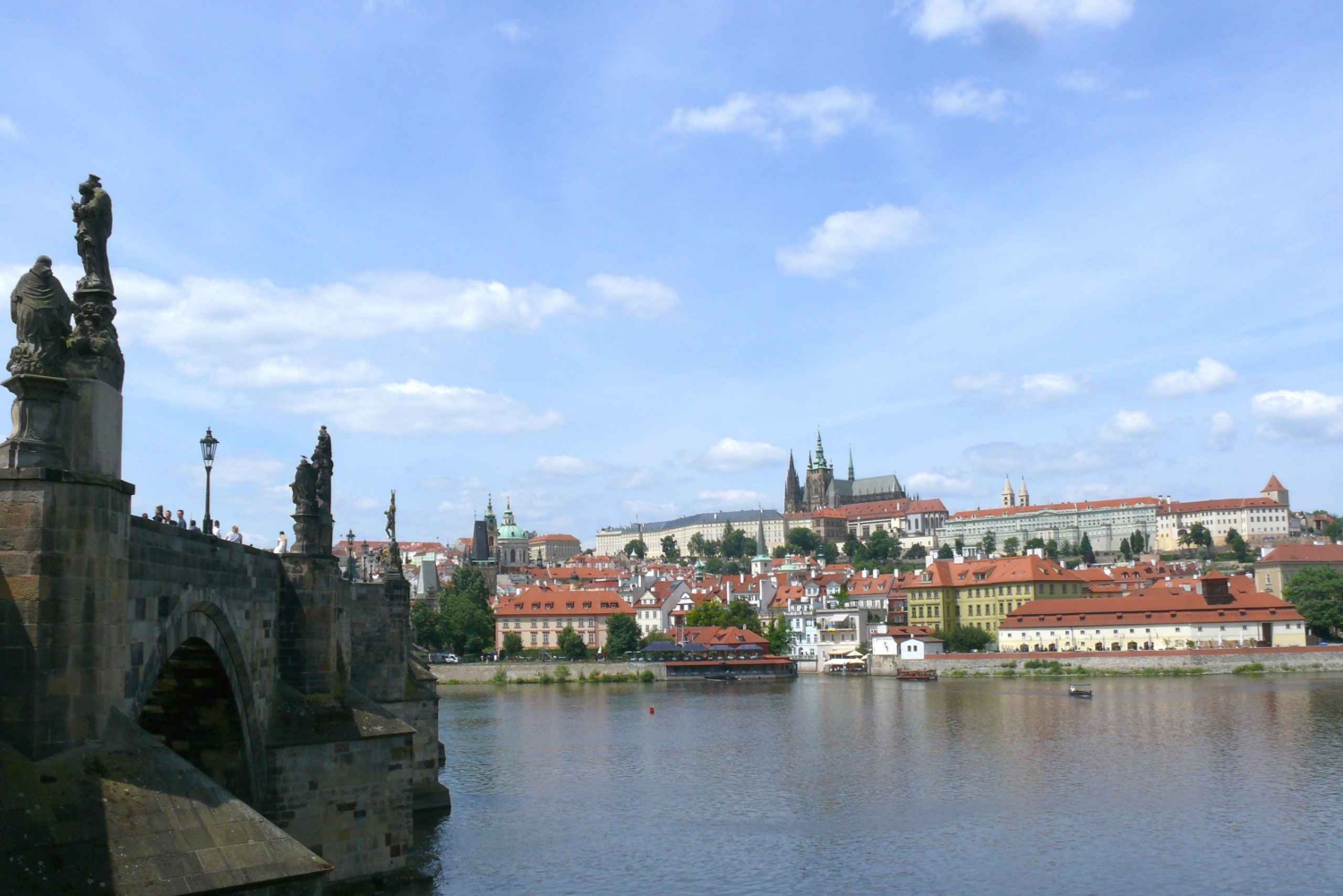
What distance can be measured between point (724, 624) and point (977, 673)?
29.5 meters

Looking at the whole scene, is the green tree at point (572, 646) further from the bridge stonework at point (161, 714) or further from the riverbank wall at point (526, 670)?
the bridge stonework at point (161, 714)

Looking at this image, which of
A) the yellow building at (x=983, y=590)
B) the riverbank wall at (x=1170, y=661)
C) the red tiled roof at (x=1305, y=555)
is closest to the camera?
the riverbank wall at (x=1170, y=661)

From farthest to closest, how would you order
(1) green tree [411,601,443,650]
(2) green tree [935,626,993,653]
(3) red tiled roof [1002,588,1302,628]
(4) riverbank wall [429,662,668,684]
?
1. (2) green tree [935,626,993,653]
2. (1) green tree [411,601,443,650]
3. (3) red tiled roof [1002,588,1302,628]
4. (4) riverbank wall [429,662,668,684]

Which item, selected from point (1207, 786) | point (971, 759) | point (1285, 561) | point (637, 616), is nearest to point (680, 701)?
point (971, 759)

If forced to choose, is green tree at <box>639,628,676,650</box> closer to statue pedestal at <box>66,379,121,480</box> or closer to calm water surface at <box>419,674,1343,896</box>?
calm water surface at <box>419,674,1343,896</box>

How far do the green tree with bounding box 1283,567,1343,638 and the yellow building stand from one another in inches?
863

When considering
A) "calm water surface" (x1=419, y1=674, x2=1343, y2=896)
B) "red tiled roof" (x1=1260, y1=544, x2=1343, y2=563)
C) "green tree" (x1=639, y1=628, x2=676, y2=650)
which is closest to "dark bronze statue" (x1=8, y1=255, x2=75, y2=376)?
"calm water surface" (x1=419, y1=674, x2=1343, y2=896)

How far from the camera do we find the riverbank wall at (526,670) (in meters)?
104

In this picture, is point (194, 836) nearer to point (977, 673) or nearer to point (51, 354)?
point (51, 354)

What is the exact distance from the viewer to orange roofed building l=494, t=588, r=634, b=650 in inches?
4934

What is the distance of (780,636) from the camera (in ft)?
409

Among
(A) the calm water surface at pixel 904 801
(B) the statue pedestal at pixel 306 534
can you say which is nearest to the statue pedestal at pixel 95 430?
(B) the statue pedestal at pixel 306 534

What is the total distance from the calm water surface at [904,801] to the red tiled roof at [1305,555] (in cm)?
7584

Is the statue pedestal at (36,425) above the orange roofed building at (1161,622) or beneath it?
above
